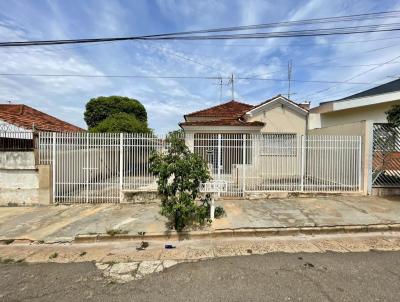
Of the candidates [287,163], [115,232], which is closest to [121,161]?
[115,232]

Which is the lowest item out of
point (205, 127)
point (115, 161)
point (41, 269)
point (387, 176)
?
point (41, 269)

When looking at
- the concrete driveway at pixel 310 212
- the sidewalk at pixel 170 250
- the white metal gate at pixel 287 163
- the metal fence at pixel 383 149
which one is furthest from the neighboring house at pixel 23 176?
the metal fence at pixel 383 149

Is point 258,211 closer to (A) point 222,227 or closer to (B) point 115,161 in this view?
(A) point 222,227

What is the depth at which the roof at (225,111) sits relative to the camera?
658 inches

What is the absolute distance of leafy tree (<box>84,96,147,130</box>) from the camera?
1299 inches

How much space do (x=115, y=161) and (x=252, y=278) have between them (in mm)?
6204

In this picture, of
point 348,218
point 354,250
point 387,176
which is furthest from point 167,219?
point 387,176

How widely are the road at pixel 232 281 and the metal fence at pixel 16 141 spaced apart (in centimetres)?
491

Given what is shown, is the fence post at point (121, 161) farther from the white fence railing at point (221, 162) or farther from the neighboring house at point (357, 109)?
the neighboring house at point (357, 109)

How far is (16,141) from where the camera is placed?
8.58 meters

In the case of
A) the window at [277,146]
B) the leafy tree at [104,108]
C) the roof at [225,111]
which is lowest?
the window at [277,146]

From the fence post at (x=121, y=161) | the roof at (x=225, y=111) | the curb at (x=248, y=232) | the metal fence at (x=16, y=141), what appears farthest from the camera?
the roof at (x=225, y=111)

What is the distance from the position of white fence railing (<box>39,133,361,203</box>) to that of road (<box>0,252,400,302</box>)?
416 cm

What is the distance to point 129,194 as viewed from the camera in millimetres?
8570
